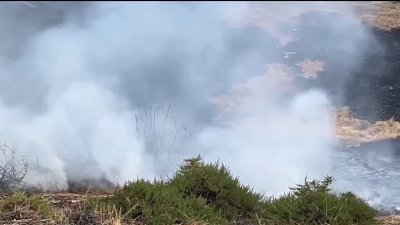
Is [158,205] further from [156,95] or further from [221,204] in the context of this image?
[156,95]

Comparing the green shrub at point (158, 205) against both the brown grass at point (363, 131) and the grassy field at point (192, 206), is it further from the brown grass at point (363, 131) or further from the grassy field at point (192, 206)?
the brown grass at point (363, 131)

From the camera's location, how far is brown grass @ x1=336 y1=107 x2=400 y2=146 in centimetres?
654

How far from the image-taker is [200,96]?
7.51 meters

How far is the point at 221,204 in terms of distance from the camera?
4.45 meters

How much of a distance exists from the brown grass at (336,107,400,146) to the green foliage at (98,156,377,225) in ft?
7.49

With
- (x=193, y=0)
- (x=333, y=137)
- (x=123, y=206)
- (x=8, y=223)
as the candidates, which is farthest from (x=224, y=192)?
(x=193, y=0)

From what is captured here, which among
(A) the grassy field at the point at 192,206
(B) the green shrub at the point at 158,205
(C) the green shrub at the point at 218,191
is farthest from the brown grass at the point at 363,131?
(B) the green shrub at the point at 158,205

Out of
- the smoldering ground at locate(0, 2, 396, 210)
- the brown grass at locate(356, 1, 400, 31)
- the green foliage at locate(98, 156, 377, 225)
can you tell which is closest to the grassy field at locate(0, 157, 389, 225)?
the green foliage at locate(98, 156, 377, 225)

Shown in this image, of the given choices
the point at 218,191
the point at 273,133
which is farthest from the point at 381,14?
the point at 218,191

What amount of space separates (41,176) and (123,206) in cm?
185

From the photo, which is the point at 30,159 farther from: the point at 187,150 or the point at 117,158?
the point at 187,150

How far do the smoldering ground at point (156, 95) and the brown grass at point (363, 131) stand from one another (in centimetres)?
A: 19

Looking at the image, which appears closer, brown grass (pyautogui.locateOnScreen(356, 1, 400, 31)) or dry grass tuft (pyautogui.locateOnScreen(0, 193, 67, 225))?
dry grass tuft (pyautogui.locateOnScreen(0, 193, 67, 225))

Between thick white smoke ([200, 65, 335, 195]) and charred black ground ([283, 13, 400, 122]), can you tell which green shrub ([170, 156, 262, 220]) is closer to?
thick white smoke ([200, 65, 335, 195])
